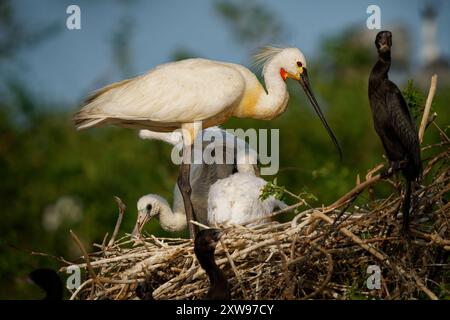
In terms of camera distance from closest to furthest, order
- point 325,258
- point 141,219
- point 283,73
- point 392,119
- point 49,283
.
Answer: point 392,119
point 325,258
point 49,283
point 283,73
point 141,219

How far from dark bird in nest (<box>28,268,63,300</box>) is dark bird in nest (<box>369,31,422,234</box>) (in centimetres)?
229

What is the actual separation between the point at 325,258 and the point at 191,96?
78.0 inches

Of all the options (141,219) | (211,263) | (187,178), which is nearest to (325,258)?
(211,263)

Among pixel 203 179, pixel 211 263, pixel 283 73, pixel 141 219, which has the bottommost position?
pixel 141 219

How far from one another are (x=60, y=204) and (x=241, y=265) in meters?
8.14

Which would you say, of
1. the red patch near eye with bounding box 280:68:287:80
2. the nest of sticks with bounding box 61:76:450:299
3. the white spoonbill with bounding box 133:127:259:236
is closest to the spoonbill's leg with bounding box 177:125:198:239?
the white spoonbill with bounding box 133:127:259:236

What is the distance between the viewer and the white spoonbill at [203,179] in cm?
970

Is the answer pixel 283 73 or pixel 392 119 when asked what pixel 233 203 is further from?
pixel 392 119

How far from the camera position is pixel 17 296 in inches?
556

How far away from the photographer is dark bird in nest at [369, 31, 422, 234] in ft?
23.4

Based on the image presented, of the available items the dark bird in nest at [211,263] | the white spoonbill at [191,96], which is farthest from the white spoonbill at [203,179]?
the dark bird in nest at [211,263]

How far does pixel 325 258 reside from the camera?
299 inches
